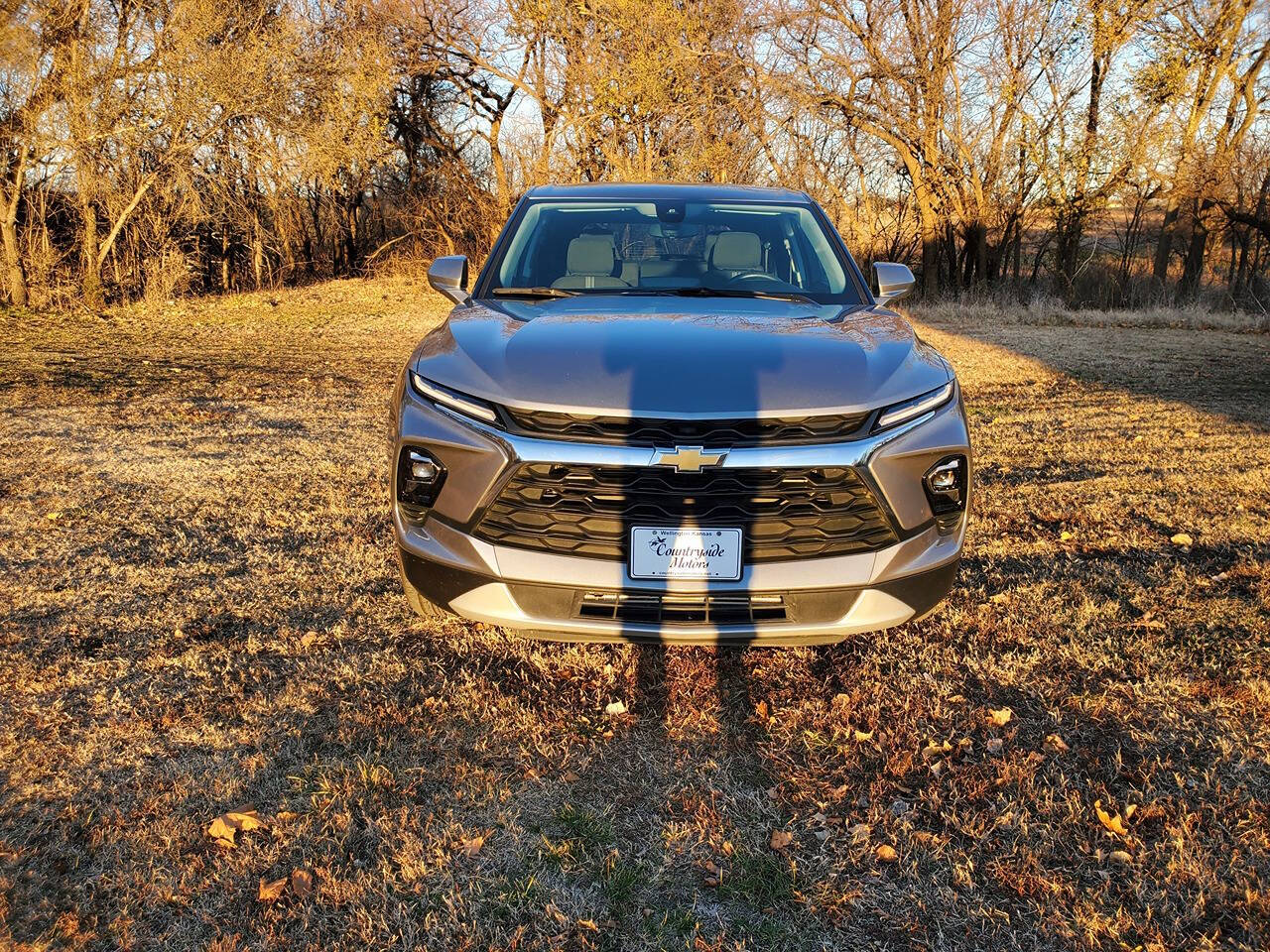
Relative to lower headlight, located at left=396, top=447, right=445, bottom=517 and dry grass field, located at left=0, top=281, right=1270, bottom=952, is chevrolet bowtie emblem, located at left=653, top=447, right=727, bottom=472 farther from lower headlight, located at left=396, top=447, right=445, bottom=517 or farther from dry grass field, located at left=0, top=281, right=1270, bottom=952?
dry grass field, located at left=0, top=281, right=1270, bottom=952

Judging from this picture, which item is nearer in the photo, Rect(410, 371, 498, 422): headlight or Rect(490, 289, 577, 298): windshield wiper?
Rect(410, 371, 498, 422): headlight

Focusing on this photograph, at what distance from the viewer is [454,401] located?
2609 millimetres

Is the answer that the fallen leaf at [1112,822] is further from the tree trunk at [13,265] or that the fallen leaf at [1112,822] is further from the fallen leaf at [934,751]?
the tree trunk at [13,265]

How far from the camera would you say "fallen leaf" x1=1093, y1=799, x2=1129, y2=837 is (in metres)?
2.29

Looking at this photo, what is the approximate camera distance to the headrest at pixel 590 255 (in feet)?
12.4

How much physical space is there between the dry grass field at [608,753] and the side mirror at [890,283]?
1277 mm

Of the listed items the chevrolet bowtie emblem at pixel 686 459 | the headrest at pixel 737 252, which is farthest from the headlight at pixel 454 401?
the headrest at pixel 737 252

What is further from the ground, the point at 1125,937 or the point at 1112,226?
the point at 1112,226

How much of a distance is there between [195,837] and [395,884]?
566 mm

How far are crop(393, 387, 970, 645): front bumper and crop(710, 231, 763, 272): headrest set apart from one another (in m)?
1.45

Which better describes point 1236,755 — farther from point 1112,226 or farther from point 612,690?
point 1112,226

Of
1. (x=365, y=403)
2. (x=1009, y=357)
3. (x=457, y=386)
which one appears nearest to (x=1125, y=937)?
(x=457, y=386)

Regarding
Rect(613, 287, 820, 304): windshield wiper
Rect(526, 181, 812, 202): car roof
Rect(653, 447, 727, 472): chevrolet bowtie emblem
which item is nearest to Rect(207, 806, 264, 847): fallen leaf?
Rect(653, 447, 727, 472): chevrolet bowtie emblem

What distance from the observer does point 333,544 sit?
4246mm
